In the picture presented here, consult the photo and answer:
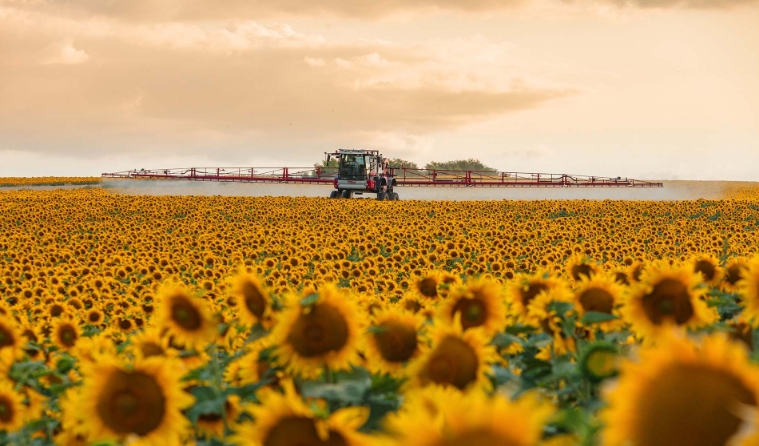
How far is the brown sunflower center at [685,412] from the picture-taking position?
1522mm

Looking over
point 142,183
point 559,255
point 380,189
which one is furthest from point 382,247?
point 142,183

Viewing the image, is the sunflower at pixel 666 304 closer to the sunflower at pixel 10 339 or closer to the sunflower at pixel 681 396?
the sunflower at pixel 681 396

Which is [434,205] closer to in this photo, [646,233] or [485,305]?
[646,233]

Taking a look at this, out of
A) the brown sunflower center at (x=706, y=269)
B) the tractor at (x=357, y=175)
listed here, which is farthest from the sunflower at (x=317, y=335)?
the tractor at (x=357, y=175)

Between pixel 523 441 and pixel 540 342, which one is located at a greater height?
pixel 523 441

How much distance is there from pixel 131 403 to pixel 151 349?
715 millimetres

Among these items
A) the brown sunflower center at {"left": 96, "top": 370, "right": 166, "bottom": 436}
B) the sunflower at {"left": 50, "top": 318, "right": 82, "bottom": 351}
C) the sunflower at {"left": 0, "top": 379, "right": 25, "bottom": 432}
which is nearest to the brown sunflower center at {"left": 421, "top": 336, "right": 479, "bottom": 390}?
the brown sunflower center at {"left": 96, "top": 370, "right": 166, "bottom": 436}

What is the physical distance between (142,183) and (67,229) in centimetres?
3460

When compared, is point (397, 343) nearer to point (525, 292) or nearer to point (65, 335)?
point (525, 292)

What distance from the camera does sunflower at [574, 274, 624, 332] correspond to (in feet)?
12.3

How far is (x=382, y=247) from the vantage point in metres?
19.7

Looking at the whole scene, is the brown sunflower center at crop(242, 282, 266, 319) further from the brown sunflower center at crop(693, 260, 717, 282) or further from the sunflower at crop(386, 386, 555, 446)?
the brown sunflower center at crop(693, 260, 717, 282)

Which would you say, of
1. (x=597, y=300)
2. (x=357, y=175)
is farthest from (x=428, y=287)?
(x=357, y=175)

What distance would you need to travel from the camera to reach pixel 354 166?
4366 centimetres
